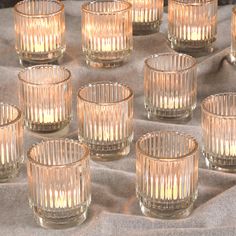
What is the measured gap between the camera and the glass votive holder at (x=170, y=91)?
6.48ft

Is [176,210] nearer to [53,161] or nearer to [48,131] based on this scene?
[53,161]

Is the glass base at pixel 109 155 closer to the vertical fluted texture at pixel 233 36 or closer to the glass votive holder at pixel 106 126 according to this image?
the glass votive holder at pixel 106 126

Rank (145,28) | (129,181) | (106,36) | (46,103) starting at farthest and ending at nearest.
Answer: (145,28), (106,36), (46,103), (129,181)

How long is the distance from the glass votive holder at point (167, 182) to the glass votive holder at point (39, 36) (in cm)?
50

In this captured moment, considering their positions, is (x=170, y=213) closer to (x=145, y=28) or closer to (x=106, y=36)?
(x=106, y=36)

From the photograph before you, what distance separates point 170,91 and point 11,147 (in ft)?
1.14

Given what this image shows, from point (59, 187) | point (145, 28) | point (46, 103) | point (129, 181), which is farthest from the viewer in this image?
point (145, 28)

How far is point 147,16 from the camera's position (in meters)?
2.26

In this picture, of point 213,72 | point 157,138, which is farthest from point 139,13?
point 157,138

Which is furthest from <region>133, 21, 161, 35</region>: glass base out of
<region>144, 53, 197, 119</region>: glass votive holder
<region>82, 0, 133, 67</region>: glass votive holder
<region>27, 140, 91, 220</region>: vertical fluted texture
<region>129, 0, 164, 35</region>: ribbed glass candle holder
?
<region>27, 140, 91, 220</region>: vertical fluted texture

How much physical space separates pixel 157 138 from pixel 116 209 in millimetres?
139

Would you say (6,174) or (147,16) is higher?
(147,16)

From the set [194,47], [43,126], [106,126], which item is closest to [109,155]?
[106,126]

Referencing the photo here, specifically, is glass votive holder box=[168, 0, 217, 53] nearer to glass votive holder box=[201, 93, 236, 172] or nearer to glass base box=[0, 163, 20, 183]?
glass votive holder box=[201, 93, 236, 172]
